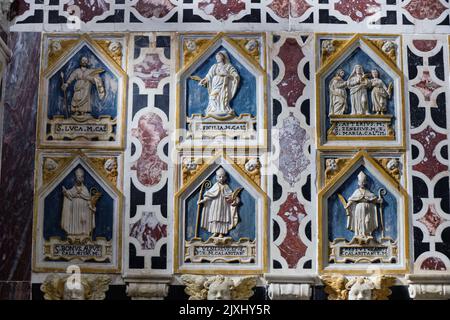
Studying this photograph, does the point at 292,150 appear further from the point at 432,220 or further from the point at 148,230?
the point at 148,230

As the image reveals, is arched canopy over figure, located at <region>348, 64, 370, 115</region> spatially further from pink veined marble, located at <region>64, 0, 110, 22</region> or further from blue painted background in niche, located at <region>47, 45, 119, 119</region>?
pink veined marble, located at <region>64, 0, 110, 22</region>

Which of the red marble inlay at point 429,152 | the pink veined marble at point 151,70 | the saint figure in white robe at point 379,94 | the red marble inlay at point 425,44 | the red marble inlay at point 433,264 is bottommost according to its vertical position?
the red marble inlay at point 433,264

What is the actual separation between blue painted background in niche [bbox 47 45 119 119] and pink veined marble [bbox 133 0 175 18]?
69 cm

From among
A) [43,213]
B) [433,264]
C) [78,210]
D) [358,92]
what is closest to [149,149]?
[78,210]

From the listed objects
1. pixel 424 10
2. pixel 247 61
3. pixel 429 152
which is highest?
pixel 424 10

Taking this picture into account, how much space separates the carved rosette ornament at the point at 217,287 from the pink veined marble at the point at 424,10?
3.26 m

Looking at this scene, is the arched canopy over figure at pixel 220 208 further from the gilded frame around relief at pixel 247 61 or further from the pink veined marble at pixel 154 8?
the pink veined marble at pixel 154 8

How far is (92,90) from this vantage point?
9.12 meters

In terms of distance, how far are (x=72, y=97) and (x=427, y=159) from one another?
12.1ft

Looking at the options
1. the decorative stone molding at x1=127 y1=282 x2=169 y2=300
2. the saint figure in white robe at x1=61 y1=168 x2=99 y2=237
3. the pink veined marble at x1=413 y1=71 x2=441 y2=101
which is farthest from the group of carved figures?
the saint figure in white robe at x1=61 y1=168 x2=99 y2=237

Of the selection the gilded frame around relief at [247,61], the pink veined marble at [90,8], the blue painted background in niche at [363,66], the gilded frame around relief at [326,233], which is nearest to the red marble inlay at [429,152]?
the gilded frame around relief at [326,233]

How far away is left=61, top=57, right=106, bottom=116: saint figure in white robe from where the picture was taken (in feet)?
29.7

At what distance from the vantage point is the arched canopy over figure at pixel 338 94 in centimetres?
899

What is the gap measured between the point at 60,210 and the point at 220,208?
161 centimetres
